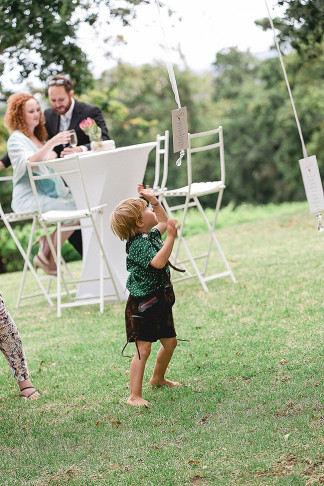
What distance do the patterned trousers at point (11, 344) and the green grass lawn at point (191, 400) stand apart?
0.54ft

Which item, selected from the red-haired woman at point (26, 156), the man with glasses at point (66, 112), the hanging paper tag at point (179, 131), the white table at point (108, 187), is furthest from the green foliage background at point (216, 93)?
the hanging paper tag at point (179, 131)

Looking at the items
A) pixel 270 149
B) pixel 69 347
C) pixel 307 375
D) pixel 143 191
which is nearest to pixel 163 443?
pixel 307 375

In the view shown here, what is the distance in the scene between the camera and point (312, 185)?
10.5 feet

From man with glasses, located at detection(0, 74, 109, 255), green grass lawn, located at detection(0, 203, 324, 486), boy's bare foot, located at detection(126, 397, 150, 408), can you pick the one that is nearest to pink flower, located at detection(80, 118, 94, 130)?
man with glasses, located at detection(0, 74, 109, 255)

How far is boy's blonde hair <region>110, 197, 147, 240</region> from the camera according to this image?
10.3 feet

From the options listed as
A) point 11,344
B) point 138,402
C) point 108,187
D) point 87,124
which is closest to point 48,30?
point 87,124

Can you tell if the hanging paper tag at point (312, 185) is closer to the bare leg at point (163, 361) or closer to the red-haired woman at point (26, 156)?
the bare leg at point (163, 361)

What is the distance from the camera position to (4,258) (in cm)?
1135

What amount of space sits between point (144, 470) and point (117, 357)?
1.65m

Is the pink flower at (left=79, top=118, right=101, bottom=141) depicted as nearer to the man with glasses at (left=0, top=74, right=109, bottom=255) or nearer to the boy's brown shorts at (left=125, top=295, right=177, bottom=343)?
the man with glasses at (left=0, top=74, right=109, bottom=255)

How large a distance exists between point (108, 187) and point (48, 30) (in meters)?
1.31

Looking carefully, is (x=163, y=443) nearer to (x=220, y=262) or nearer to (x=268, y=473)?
(x=268, y=473)

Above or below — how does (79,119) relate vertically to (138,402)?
above

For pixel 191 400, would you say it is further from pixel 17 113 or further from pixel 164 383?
pixel 17 113
